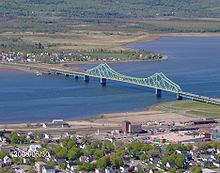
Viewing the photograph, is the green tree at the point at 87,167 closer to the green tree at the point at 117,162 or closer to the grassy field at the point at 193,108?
the green tree at the point at 117,162

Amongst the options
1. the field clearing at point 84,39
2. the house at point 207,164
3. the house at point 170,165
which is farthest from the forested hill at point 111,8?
the house at point 170,165

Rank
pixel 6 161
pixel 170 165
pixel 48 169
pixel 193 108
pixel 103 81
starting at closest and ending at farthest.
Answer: pixel 48 169 < pixel 170 165 < pixel 6 161 < pixel 193 108 < pixel 103 81

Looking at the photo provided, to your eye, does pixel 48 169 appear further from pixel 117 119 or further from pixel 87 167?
pixel 117 119

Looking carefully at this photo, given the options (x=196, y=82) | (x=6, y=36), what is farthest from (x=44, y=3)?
(x=196, y=82)

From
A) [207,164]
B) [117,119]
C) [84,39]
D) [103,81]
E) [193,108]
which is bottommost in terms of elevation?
[207,164]

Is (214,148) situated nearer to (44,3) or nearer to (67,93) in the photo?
(67,93)

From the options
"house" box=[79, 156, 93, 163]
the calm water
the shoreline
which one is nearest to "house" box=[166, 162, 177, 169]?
"house" box=[79, 156, 93, 163]

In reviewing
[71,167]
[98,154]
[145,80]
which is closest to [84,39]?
[145,80]
